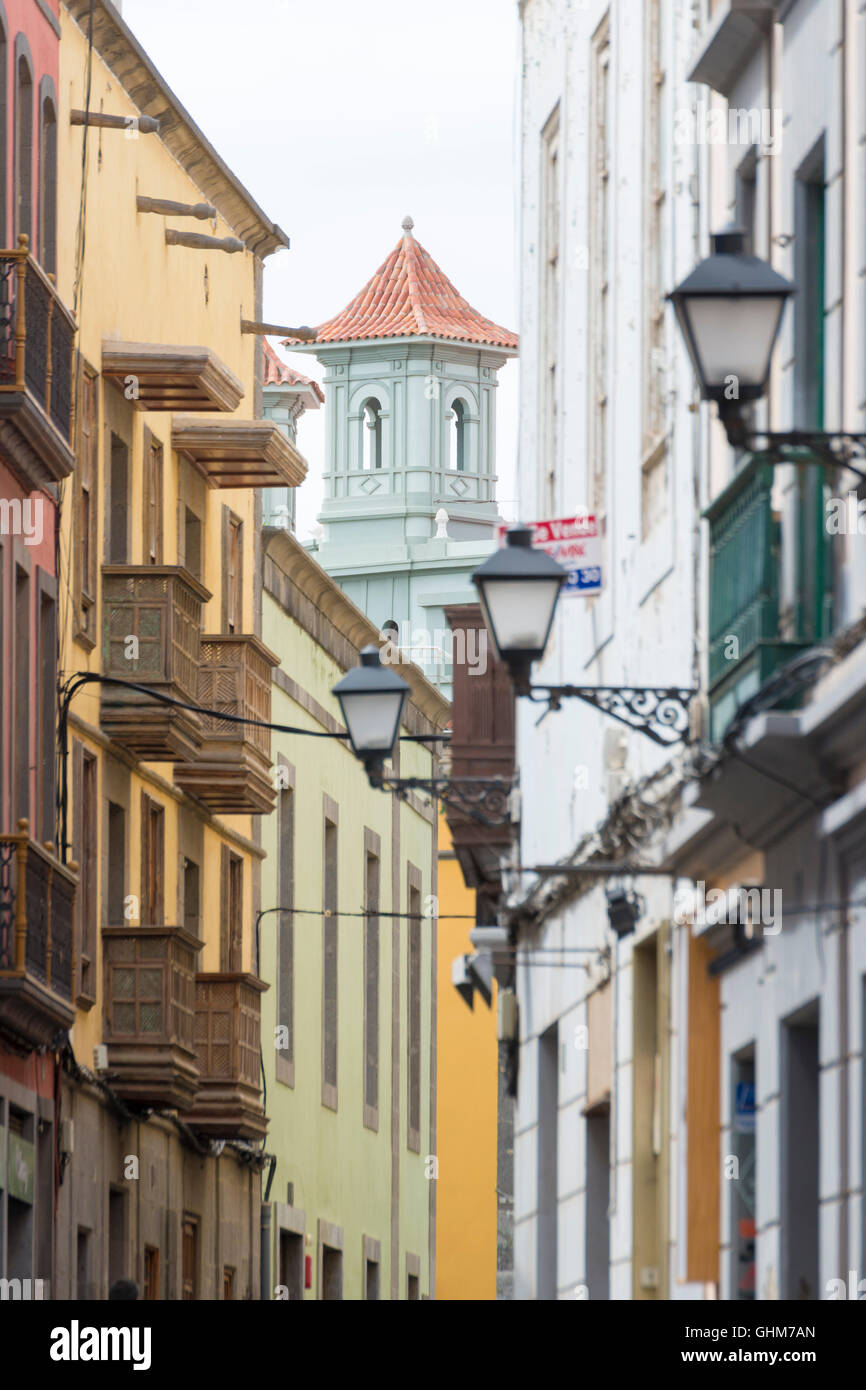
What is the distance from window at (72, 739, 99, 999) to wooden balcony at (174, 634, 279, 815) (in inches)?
83.5

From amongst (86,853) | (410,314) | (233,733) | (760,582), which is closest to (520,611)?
(760,582)

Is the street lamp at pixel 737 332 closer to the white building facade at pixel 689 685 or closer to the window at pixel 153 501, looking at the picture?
the white building facade at pixel 689 685

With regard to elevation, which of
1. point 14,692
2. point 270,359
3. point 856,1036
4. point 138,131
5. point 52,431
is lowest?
point 856,1036

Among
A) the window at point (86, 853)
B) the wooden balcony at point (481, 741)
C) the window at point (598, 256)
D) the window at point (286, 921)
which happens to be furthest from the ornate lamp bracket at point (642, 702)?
the window at point (286, 921)

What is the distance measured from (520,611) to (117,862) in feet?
53.1

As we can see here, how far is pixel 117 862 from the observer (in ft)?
92.5

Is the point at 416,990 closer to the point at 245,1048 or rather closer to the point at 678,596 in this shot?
the point at 245,1048

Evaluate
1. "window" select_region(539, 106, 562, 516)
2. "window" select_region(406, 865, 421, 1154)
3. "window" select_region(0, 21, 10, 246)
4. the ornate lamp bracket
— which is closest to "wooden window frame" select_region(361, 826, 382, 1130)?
"window" select_region(406, 865, 421, 1154)

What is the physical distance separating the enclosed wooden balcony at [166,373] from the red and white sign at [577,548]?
1002 cm

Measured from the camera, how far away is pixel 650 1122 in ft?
52.6

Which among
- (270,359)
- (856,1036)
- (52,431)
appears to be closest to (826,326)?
(856,1036)

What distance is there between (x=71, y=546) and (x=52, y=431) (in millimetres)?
3215

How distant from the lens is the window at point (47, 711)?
2484cm

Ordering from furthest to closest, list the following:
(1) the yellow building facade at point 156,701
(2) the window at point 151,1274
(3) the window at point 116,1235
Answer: (2) the window at point 151,1274 < (3) the window at point 116,1235 < (1) the yellow building facade at point 156,701
